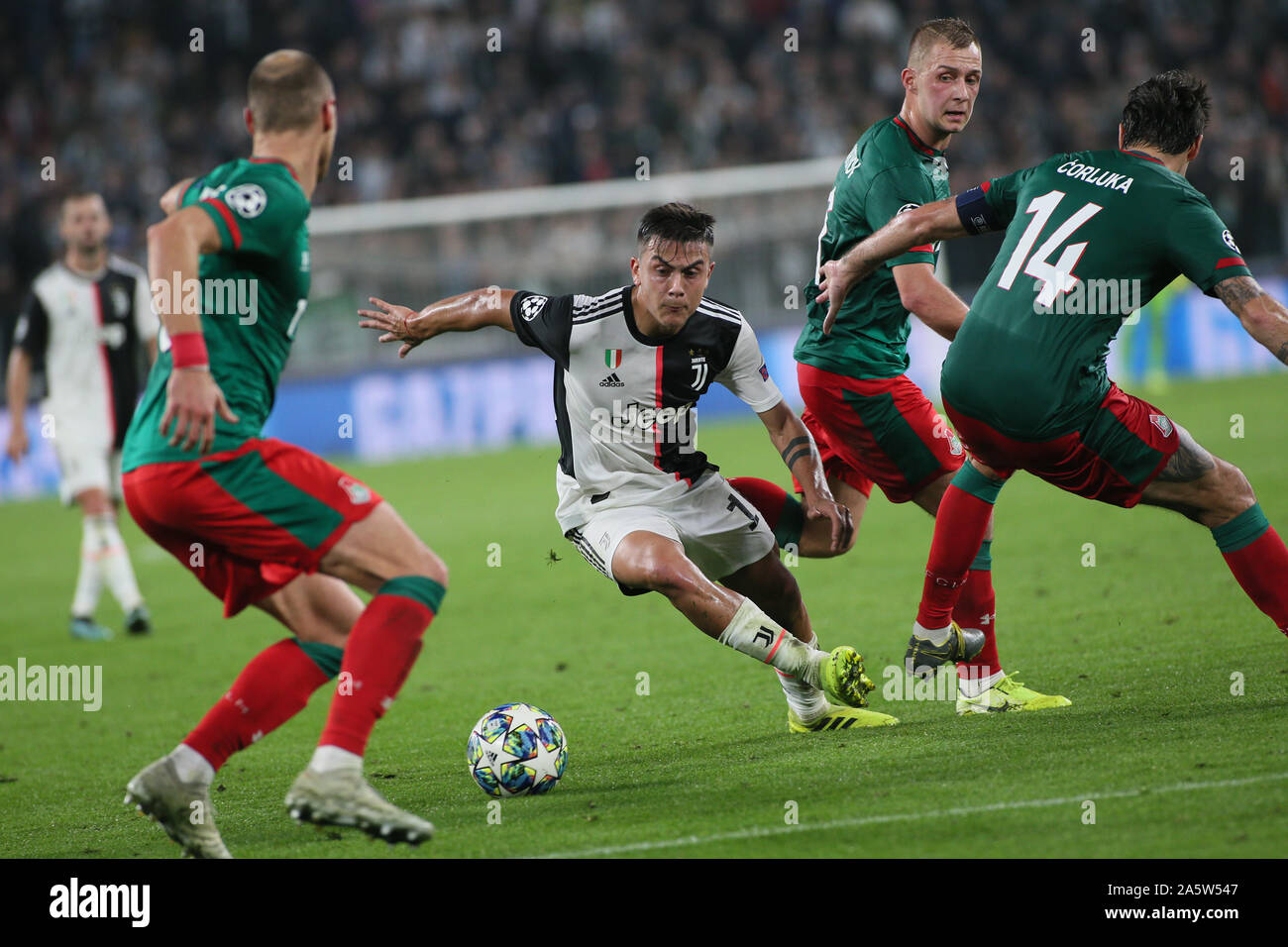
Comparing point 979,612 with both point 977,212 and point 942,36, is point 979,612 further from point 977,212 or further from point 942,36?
point 942,36

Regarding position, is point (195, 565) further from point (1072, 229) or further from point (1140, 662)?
Result: point (1140, 662)

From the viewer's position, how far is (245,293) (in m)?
4.61

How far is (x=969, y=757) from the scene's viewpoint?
5.20 meters

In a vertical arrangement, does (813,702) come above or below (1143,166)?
below

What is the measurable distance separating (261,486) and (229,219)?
800 millimetres

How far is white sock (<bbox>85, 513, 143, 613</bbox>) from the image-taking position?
10320 millimetres

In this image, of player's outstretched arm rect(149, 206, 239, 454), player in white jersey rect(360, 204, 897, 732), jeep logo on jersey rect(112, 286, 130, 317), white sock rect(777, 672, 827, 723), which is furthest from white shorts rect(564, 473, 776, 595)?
jeep logo on jersey rect(112, 286, 130, 317)

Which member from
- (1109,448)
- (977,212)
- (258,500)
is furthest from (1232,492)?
Result: (258,500)

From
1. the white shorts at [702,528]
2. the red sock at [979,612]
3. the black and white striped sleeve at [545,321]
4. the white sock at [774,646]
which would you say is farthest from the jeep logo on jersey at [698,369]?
the red sock at [979,612]

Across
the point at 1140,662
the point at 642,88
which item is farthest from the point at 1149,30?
the point at 1140,662

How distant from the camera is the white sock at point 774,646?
17.7 feet

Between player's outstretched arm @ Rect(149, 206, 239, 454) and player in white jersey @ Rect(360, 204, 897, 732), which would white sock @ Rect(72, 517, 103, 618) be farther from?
player's outstretched arm @ Rect(149, 206, 239, 454)

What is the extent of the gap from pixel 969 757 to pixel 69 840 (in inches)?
125
